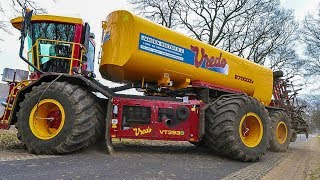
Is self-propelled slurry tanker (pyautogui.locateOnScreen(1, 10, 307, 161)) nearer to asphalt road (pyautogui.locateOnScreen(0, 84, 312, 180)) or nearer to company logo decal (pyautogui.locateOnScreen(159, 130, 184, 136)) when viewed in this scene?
company logo decal (pyautogui.locateOnScreen(159, 130, 184, 136))

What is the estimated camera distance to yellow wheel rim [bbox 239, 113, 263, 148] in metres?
8.74

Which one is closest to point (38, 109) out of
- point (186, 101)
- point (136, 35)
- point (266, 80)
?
point (136, 35)

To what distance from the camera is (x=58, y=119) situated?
293 inches

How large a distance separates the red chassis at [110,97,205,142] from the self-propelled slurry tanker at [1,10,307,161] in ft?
0.07

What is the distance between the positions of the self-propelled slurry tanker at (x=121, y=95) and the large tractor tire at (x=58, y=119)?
19 mm

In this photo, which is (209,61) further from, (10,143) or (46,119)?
(10,143)

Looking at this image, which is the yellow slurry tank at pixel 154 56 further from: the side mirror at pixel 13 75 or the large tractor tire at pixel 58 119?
the side mirror at pixel 13 75

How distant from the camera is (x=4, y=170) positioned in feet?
16.7

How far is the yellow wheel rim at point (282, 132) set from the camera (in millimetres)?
12945

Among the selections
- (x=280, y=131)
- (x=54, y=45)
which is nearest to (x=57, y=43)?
(x=54, y=45)

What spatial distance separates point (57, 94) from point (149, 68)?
2.12 m

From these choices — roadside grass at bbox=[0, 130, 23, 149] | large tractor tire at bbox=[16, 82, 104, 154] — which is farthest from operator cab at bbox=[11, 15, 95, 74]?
roadside grass at bbox=[0, 130, 23, 149]

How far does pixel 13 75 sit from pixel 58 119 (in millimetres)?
1600

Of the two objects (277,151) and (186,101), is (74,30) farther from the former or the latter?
(277,151)
